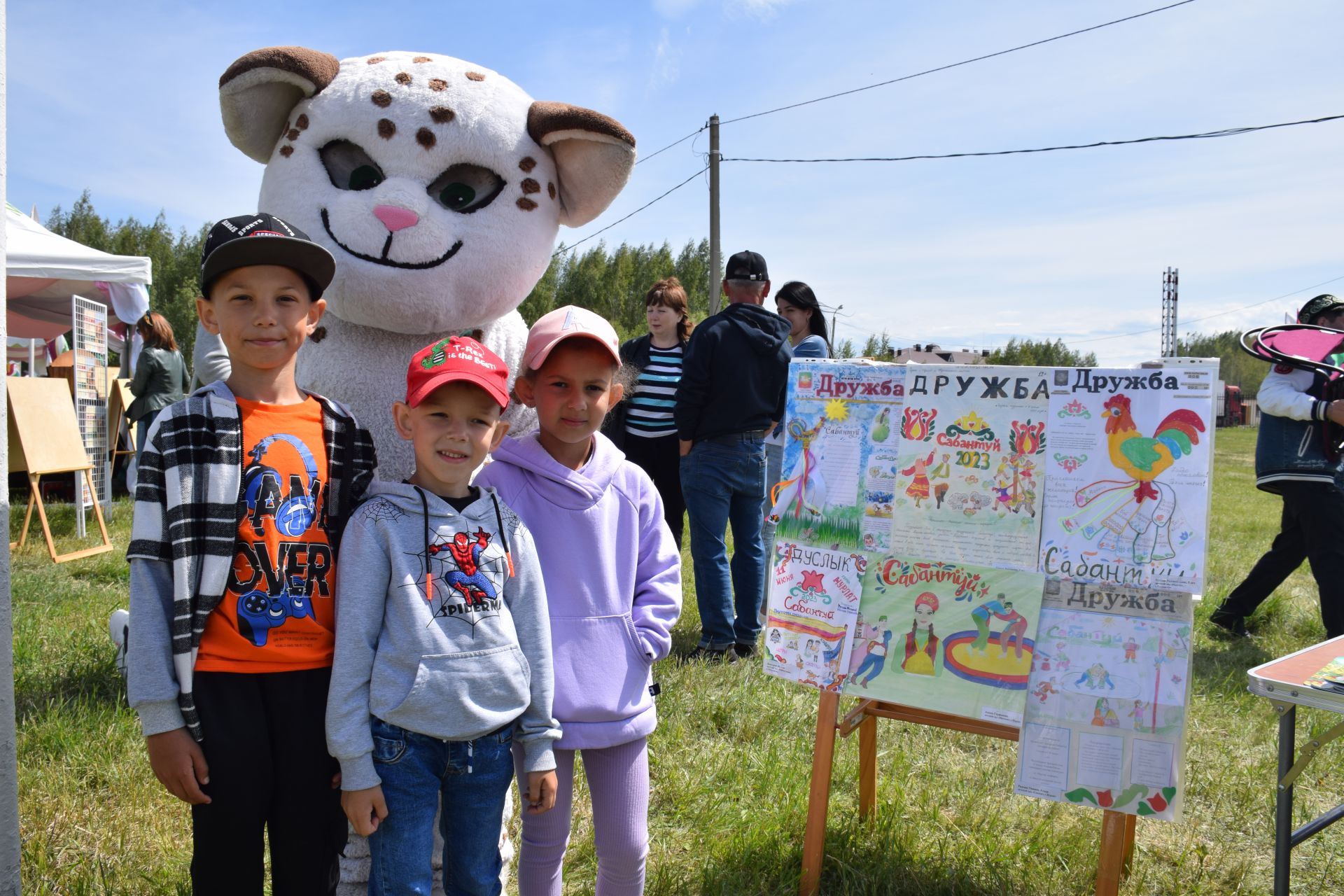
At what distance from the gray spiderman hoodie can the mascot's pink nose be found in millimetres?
775

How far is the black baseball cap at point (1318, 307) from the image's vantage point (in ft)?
14.8

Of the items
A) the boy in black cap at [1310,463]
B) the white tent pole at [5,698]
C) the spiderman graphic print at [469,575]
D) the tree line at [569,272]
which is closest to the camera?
the spiderman graphic print at [469,575]

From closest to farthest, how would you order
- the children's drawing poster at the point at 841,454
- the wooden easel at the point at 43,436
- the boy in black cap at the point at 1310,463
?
the children's drawing poster at the point at 841,454, the boy in black cap at the point at 1310,463, the wooden easel at the point at 43,436

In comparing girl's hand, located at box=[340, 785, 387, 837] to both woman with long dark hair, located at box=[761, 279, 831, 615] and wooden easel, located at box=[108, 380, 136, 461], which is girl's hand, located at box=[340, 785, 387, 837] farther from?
wooden easel, located at box=[108, 380, 136, 461]

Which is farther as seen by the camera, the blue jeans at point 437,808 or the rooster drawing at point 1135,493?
the rooster drawing at point 1135,493

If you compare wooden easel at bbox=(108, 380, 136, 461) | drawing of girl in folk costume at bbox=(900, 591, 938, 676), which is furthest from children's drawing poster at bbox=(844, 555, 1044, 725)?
wooden easel at bbox=(108, 380, 136, 461)

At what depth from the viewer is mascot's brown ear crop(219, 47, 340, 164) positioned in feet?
7.21

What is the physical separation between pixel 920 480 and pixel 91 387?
7300mm

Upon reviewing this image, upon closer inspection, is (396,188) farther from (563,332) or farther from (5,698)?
(5,698)

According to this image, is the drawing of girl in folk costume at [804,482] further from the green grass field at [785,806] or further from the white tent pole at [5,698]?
the white tent pole at [5,698]

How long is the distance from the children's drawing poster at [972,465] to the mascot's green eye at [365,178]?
1.49 m

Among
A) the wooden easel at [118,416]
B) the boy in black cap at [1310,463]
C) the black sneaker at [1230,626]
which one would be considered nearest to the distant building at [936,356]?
the boy in black cap at [1310,463]

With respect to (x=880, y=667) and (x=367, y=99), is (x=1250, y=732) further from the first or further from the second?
(x=367, y=99)

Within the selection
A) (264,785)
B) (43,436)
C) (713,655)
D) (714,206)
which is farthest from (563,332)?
(714,206)
